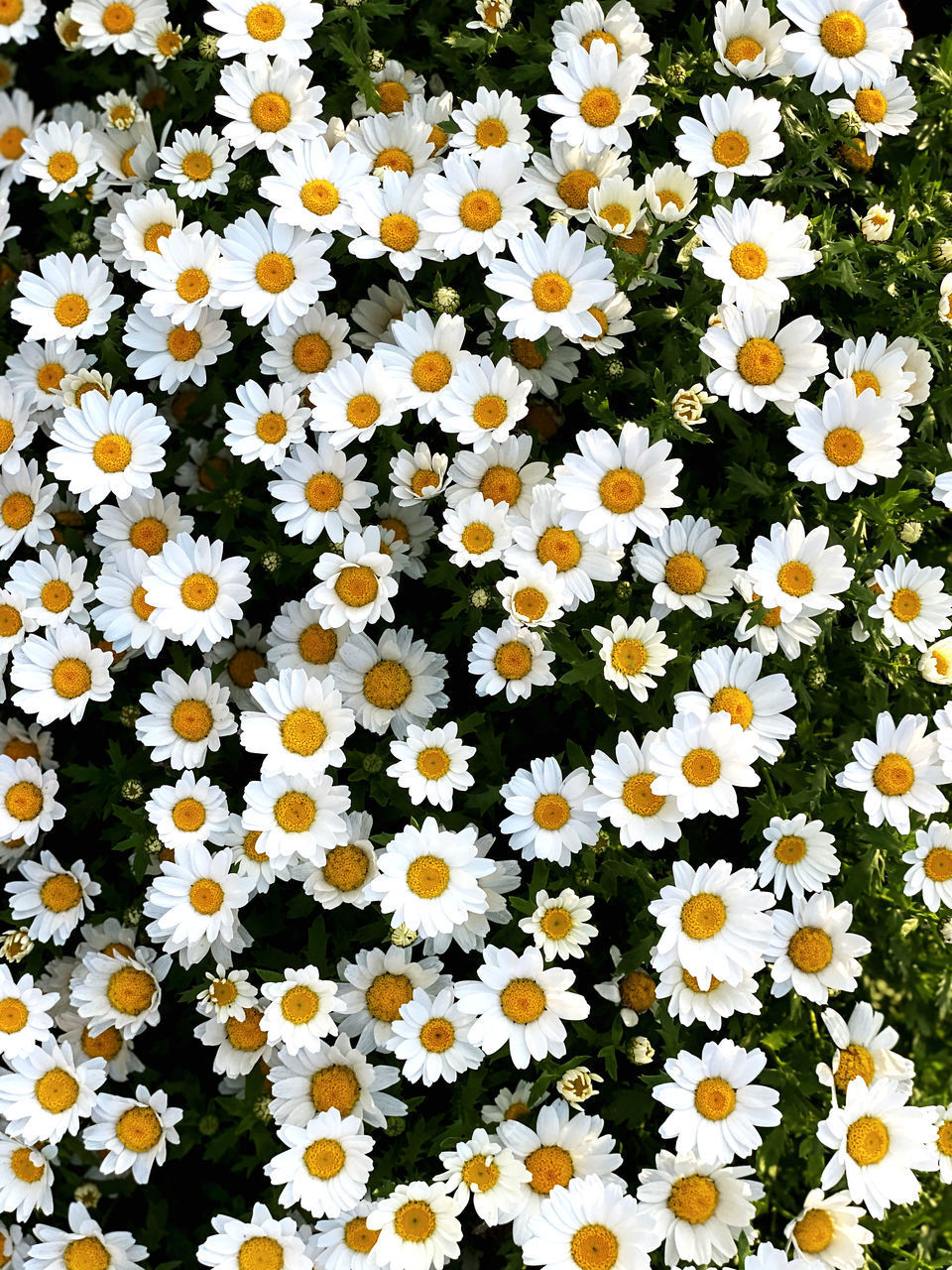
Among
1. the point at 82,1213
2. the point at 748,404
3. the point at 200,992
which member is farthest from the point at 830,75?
the point at 82,1213

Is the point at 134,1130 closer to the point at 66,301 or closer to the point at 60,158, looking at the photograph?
the point at 66,301

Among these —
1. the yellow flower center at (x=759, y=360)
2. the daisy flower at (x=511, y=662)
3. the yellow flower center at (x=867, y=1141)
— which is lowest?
the yellow flower center at (x=867, y=1141)

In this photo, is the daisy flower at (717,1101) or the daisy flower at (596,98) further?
the daisy flower at (596,98)

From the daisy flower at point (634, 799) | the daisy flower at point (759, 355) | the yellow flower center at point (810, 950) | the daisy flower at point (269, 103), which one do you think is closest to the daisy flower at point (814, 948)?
the yellow flower center at point (810, 950)

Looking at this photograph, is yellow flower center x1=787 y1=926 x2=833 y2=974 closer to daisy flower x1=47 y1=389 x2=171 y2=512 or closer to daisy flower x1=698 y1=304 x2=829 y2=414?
daisy flower x1=698 y1=304 x2=829 y2=414

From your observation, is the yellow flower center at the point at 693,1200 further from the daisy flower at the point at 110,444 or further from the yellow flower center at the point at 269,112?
the yellow flower center at the point at 269,112

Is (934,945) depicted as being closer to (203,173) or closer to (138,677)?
(138,677)

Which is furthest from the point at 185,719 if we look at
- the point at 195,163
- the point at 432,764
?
the point at 195,163
